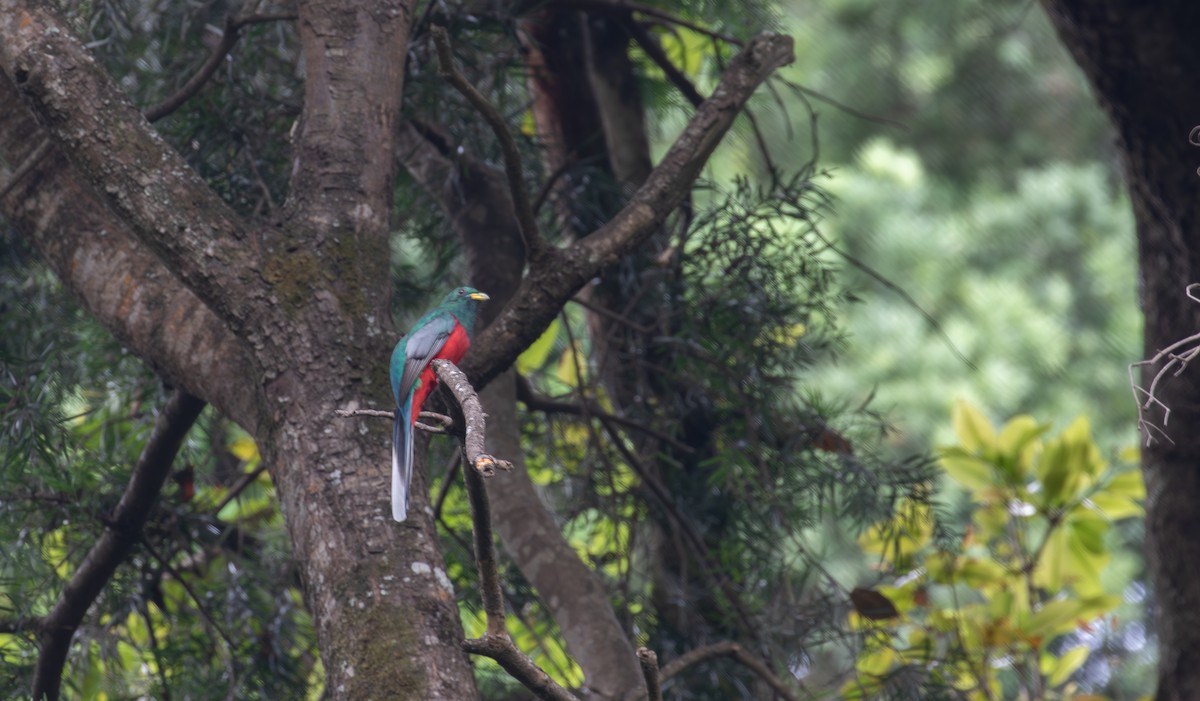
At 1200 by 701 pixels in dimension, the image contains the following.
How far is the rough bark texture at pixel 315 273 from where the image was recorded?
1.64m

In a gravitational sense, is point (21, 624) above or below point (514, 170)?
below

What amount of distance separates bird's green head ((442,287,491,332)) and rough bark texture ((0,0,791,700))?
1.48 ft

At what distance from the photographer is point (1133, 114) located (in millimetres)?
2705

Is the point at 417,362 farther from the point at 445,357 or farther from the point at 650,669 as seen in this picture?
the point at 650,669

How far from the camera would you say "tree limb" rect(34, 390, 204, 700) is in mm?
2176

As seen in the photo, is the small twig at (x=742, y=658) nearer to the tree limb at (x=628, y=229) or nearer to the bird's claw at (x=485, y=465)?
the tree limb at (x=628, y=229)

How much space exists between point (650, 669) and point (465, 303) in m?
1.32

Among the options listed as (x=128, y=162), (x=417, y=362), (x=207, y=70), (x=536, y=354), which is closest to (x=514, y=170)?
(x=417, y=362)

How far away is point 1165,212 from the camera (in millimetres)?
2744

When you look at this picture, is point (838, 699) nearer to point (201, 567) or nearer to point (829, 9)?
point (201, 567)

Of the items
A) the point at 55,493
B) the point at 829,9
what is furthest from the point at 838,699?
the point at 829,9

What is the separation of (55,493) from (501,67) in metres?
1.29

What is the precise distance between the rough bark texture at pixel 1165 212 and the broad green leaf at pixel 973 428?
15.8 inches

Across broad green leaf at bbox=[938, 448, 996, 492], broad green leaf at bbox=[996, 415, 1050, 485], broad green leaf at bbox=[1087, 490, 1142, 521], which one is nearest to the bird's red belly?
broad green leaf at bbox=[938, 448, 996, 492]
